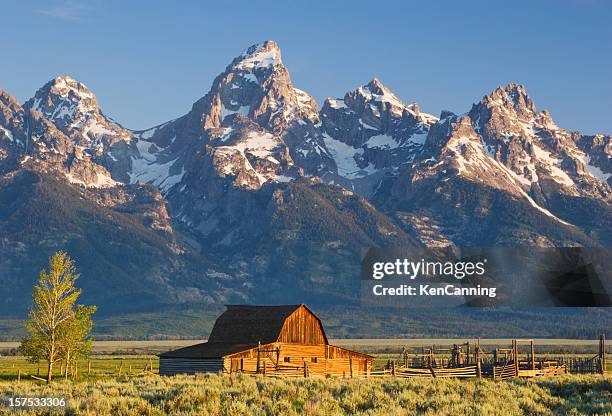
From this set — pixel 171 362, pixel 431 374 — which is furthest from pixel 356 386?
pixel 171 362

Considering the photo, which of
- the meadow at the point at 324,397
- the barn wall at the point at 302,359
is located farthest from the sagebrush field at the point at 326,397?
the barn wall at the point at 302,359

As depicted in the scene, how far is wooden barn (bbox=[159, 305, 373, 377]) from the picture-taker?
77.2 metres

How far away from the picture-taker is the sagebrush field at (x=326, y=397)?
40.8m

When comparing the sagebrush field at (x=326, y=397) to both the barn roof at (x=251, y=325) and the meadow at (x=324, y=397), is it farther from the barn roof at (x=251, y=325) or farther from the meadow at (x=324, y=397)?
the barn roof at (x=251, y=325)

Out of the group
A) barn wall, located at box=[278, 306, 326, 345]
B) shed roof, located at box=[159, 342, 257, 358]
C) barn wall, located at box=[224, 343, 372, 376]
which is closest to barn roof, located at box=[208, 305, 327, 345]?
barn wall, located at box=[278, 306, 326, 345]

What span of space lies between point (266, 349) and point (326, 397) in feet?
117

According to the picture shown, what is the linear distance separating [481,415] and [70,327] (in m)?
46.7

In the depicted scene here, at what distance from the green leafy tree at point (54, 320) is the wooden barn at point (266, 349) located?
751cm

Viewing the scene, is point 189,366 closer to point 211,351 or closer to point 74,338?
point 211,351

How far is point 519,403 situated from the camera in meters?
44.6

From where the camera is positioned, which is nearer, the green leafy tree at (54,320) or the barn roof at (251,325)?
the green leafy tree at (54,320)

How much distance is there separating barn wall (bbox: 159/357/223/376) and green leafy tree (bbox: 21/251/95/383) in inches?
282

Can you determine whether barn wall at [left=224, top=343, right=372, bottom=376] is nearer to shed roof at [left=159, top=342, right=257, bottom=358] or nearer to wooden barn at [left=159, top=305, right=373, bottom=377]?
wooden barn at [left=159, top=305, right=373, bottom=377]

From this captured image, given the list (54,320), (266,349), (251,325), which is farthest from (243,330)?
(54,320)
